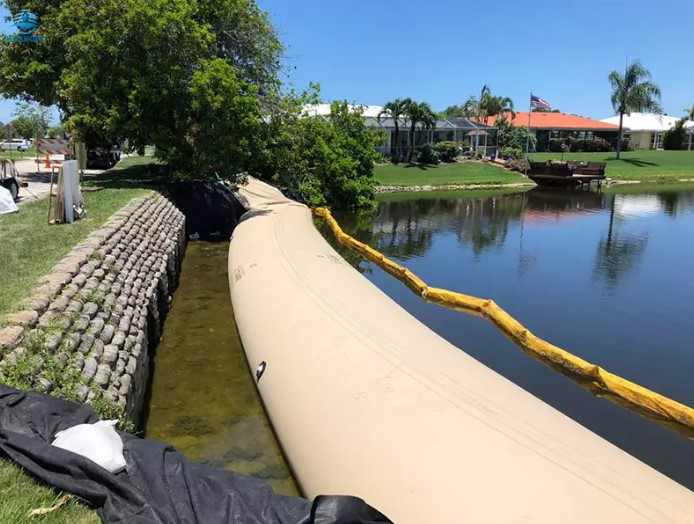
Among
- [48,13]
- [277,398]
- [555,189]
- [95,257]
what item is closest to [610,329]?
[277,398]

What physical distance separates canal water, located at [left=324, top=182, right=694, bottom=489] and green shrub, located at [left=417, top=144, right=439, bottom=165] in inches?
809

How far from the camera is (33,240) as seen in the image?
1084 centimetres

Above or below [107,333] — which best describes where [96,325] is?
above

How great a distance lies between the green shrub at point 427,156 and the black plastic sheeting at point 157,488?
49.2 m

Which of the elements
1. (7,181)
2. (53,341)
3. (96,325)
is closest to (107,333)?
(96,325)

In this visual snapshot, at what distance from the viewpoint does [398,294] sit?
13805 millimetres

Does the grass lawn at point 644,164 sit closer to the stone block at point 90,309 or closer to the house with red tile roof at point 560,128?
the house with red tile roof at point 560,128

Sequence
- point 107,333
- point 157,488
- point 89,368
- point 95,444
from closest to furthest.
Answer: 1. point 157,488
2. point 95,444
3. point 89,368
4. point 107,333

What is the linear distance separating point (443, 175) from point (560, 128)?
108 feet

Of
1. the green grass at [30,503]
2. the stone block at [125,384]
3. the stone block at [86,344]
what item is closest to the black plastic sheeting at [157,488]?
the green grass at [30,503]

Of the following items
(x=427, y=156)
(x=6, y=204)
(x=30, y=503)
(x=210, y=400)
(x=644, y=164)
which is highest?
(x=644, y=164)

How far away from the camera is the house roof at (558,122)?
7331cm

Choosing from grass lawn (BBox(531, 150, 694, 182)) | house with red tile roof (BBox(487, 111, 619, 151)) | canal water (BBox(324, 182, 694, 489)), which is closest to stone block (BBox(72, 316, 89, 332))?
canal water (BBox(324, 182, 694, 489))

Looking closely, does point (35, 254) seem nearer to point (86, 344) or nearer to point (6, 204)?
point (86, 344)
